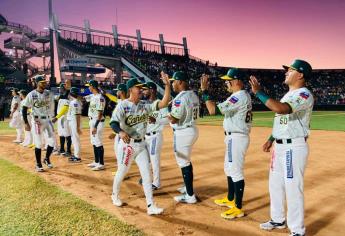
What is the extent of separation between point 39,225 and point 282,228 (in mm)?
3693

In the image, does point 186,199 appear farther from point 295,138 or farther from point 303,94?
point 303,94

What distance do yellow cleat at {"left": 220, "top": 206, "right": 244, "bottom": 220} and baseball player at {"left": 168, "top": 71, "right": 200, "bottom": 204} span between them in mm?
893

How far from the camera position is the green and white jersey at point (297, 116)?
4008 mm

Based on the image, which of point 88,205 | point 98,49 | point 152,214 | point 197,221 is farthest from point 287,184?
point 98,49

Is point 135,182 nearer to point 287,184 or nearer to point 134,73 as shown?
point 287,184

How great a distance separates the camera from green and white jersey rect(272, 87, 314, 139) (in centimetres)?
401

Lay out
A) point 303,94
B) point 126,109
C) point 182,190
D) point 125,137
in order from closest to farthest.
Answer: point 303,94, point 125,137, point 126,109, point 182,190

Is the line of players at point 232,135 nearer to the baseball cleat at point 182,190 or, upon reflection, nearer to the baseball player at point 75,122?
the baseball cleat at point 182,190

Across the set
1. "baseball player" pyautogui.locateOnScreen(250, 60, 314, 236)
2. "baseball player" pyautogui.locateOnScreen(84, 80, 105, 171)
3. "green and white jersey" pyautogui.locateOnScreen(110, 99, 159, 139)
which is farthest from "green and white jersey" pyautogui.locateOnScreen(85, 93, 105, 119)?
"baseball player" pyautogui.locateOnScreen(250, 60, 314, 236)

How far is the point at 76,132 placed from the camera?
10.0m

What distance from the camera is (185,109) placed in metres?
5.88

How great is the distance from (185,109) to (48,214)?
3006 mm

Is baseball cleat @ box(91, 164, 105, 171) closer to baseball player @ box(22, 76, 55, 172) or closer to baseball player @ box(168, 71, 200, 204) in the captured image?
baseball player @ box(22, 76, 55, 172)

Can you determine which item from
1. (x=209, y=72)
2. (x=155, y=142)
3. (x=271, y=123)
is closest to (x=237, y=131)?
(x=155, y=142)
